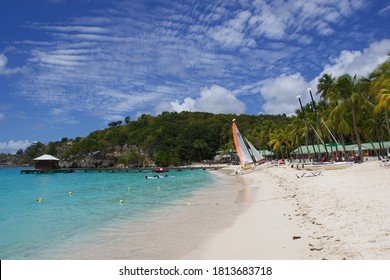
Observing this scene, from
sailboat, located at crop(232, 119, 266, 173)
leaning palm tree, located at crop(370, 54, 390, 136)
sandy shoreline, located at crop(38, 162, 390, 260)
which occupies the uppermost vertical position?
leaning palm tree, located at crop(370, 54, 390, 136)

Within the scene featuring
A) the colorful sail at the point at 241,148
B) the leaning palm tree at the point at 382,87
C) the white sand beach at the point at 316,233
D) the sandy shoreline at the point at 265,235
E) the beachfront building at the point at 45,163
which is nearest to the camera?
the white sand beach at the point at 316,233

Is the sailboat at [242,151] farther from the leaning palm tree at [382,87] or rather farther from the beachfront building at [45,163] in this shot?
the beachfront building at [45,163]

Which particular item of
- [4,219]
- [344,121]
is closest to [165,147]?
[344,121]

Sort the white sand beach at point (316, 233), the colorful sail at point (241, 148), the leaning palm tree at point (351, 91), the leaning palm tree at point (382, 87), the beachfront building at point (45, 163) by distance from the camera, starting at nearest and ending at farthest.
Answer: the white sand beach at point (316, 233)
the leaning palm tree at point (382, 87)
the leaning palm tree at point (351, 91)
the colorful sail at point (241, 148)
the beachfront building at point (45, 163)

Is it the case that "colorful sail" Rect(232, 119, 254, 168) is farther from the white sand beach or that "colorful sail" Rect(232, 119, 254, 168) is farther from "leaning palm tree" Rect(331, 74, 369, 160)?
the white sand beach

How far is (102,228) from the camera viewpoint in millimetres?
13703

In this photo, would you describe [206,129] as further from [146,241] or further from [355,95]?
[146,241]

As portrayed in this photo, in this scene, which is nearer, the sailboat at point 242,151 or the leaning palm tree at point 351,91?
the leaning palm tree at point 351,91

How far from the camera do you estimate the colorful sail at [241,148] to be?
50781 mm

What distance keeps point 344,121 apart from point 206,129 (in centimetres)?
7780

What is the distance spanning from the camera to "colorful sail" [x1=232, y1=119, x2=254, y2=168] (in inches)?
1999

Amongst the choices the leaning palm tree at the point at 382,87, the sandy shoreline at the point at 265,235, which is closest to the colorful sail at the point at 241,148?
the leaning palm tree at the point at 382,87

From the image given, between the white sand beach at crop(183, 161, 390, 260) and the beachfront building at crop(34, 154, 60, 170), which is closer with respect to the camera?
the white sand beach at crop(183, 161, 390, 260)

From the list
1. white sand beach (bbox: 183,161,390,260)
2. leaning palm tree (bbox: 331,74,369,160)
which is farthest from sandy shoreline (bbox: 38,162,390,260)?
leaning palm tree (bbox: 331,74,369,160)
